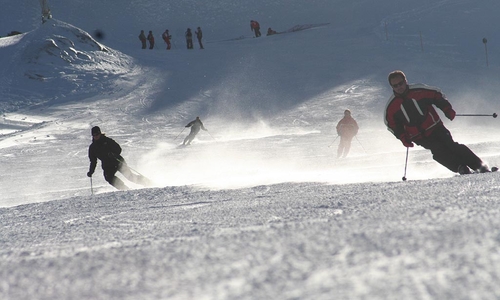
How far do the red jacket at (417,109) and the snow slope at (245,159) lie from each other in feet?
1.98

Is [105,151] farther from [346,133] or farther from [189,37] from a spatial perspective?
[189,37]

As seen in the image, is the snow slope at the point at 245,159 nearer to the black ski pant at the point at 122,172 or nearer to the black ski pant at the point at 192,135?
the black ski pant at the point at 192,135

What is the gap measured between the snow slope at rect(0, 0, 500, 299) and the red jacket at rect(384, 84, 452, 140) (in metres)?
0.60

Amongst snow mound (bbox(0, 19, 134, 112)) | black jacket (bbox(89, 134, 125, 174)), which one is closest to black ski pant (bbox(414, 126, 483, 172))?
black jacket (bbox(89, 134, 125, 174))

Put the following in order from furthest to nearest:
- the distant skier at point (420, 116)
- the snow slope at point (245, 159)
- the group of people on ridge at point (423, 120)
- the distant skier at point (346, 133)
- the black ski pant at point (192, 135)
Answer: the black ski pant at point (192, 135) → the distant skier at point (346, 133) → the distant skier at point (420, 116) → the group of people on ridge at point (423, 120) → the snow slope at point (245, 159)

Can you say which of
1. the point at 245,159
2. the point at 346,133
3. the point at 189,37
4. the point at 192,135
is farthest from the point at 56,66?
the point at 346,133

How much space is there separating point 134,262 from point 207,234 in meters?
0.61

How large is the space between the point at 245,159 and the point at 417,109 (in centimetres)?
1203

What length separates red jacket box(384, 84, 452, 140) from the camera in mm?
8320

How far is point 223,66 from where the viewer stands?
132 ft

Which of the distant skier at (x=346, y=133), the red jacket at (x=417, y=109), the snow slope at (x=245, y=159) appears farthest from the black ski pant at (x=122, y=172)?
the distant skier at (x=346, y=133)

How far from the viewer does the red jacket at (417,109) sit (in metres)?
8.32

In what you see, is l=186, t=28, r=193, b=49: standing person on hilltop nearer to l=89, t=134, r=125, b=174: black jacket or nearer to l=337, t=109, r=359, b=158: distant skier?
l=337, t=109, r=359, b=158: distant skier

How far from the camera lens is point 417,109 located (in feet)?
27.4
